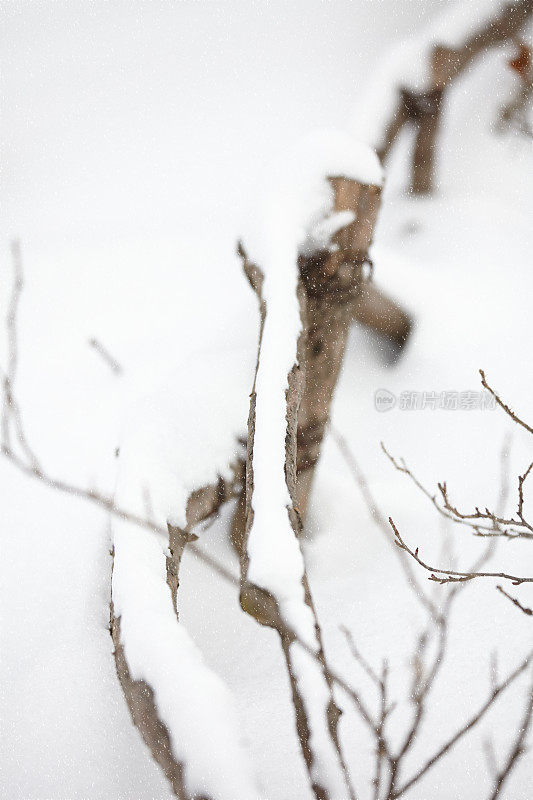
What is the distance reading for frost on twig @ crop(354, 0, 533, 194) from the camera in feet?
9.75

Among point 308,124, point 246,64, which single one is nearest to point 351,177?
point 308,124

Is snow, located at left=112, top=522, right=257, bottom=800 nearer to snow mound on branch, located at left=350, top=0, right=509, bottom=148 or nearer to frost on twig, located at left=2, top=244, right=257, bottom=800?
frost on twig, located at left=2, top=244, right=257, bottom=800

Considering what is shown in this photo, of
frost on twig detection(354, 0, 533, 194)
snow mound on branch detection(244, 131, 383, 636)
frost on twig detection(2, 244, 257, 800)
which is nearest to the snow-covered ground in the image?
snow mound on branch detection(244, 131, 383, 636)

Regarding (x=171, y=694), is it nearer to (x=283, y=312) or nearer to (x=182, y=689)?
(x=182, y=689)

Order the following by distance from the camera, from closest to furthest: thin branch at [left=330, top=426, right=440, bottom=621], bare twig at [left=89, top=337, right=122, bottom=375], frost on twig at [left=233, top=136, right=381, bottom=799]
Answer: frost on twig at [left=233, top=136, right=381, bottom=799] < thin branch at [left=330, top=426, right=440, bottom=621] < bare twig at [left=89, top=337, right=122, bottom=375]

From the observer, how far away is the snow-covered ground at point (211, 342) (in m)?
1.29

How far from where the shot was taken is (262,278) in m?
A: 1.44

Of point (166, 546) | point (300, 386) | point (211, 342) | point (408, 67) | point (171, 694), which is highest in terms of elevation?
point (408, 67)

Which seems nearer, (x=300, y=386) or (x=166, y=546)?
(x=300, y=386)

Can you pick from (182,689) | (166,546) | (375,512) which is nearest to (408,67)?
(375,512)

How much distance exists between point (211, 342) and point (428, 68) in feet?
7.06

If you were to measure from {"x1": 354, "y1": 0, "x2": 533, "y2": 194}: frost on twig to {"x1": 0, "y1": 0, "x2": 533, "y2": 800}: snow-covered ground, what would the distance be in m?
0.69

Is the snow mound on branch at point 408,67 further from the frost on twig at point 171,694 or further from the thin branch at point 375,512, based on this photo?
the frost on twig at point 171,694

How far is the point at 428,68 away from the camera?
123 inches
